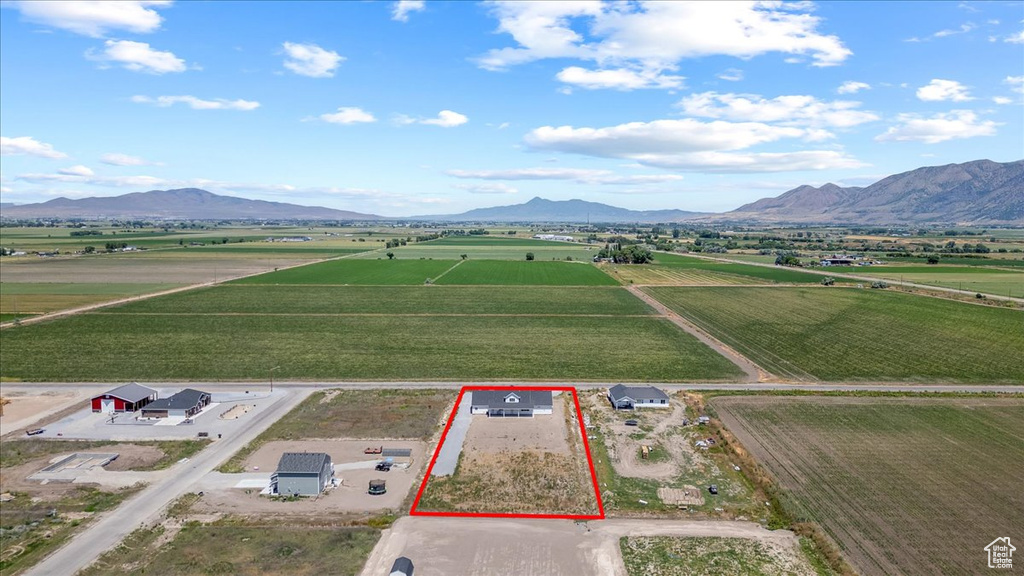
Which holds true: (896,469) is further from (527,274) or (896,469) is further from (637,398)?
(527,274)

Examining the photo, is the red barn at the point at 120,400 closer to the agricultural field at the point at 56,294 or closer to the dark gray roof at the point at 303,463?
the dark gray roof at the point at 303,463

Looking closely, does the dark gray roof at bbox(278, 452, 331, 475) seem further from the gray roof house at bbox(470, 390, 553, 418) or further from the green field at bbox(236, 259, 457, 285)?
the green field at bbox(236, 259, 457, 285)

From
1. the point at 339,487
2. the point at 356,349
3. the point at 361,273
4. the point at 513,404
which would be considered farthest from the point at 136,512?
the point at 361,273

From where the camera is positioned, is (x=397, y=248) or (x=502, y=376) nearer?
(x=502, y=376)

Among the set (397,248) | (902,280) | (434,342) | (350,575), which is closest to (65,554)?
(350,575)

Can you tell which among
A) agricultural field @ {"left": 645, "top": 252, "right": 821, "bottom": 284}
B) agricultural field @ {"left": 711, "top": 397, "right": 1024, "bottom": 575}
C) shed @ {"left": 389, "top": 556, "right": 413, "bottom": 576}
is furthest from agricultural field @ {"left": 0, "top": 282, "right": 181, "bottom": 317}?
agricultural field @ {"left": 645, "top": 252, "right": 821, "bottom": 284}

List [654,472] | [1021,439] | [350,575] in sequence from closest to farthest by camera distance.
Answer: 1. [350,575]
2. [654,472]
3. [1021,439]

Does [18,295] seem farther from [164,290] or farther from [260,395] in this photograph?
[260,395]
